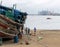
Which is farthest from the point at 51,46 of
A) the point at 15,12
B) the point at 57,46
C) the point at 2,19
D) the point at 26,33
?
the point at 26,33

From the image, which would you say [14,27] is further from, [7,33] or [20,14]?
[20,14]

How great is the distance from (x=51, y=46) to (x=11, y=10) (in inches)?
327

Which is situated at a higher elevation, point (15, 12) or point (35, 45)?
point (15, 12)

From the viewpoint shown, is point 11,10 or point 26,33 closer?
point 11,10

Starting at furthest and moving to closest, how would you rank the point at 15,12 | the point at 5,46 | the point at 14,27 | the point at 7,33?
the point at 15,12 → the point at 14,27 → the point at 7,33 → the point at 5,46

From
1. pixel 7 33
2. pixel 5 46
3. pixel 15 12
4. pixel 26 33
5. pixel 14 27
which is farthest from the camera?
pixel 26 33

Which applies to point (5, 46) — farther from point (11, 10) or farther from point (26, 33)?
point (26, 33)

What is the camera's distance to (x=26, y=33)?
112 feet

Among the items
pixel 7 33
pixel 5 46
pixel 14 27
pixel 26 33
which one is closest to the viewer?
pixel 5 46

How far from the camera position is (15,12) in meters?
28.5

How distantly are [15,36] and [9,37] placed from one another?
2.02 feet

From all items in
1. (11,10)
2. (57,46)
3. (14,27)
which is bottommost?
(57,46)

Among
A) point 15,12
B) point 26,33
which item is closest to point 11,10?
point 15,12

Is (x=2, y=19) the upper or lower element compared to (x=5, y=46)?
upper
